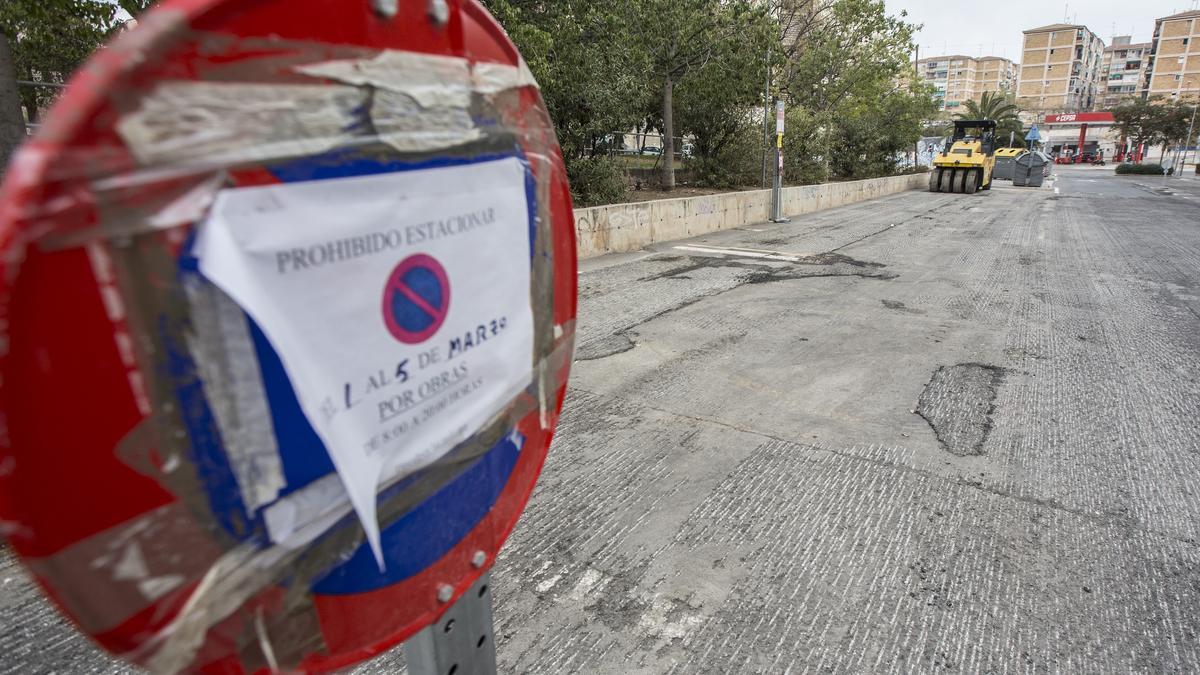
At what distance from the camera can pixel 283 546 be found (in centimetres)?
61

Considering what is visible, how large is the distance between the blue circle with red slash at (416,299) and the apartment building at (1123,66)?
14894 cm

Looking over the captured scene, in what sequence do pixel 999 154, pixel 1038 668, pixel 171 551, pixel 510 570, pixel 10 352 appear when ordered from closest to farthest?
pixel 10 352
pixel 171 551
pixel 1038 668
pixel 510 570
pixel 999 154

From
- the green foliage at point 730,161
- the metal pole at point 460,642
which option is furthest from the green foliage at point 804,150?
the metal pole at point 460,642

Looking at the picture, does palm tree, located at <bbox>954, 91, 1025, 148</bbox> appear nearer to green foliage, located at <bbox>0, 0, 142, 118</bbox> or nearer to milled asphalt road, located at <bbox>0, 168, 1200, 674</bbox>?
milled asphalt road, located at <bbox>0, 168, 1200, 674</bbox>

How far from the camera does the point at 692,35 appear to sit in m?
13.9

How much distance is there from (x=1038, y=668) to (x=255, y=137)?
253 centimetres

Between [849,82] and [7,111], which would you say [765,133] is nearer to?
[849,82]

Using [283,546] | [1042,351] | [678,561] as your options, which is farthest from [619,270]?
[283,546]

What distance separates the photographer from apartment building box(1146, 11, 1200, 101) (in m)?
91.6

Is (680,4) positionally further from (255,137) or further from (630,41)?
(255,137)

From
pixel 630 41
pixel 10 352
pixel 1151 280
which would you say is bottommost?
pixel 1151 280

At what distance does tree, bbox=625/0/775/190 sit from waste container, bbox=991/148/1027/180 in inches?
929

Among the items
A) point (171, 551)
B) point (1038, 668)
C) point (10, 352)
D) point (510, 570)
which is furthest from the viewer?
point (510, 570)

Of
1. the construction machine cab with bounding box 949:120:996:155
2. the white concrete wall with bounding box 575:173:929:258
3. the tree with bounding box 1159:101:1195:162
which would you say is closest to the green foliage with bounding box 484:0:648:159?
the white concrete wall with bounding box 575:173:929:258
